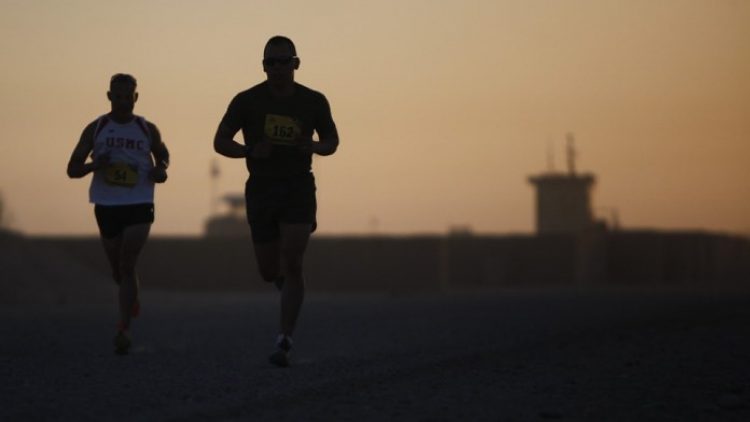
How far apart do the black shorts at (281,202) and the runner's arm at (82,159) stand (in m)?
1.47

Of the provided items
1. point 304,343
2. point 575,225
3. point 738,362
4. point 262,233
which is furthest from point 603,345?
point 575,225

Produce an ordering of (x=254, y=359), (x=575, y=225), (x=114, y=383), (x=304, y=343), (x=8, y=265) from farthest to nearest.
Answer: (x=575, y=225) < (x=8, y=265) < (x=304, y=343) < (x=254, y=359) < (x=114, y=383)

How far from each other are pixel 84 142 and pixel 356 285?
44.1m

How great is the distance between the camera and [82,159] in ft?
31.1

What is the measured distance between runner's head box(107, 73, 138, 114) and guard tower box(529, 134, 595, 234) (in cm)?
6315

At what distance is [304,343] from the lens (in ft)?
36.8

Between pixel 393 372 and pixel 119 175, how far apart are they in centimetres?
273

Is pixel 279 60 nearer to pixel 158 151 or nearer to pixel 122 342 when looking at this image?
pixel 158 151

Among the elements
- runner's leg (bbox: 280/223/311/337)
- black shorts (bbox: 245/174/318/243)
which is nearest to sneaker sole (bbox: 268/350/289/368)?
runner's leg (bbox: 280/223/311/337)

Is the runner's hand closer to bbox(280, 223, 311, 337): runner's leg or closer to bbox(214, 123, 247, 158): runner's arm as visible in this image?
bbox(214, 123, 247, 158): runner's arm

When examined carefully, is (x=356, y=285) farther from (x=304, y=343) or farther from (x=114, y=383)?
(x=114, y=383)

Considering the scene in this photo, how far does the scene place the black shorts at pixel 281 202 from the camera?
848 centimetres

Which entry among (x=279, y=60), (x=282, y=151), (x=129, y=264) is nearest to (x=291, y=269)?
(x=282, y=151)

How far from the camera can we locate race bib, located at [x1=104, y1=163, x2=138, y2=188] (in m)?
9.45
